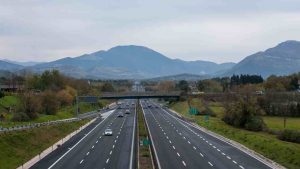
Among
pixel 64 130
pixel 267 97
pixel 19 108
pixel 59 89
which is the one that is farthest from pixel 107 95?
pixel 64 130

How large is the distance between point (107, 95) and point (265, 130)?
10638 centimetres

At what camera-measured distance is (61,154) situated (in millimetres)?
57031

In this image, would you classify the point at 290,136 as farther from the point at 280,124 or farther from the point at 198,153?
the point at 280,124

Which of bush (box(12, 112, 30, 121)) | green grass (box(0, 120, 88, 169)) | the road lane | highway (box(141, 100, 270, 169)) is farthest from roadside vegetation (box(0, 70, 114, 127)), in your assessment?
highway (box(141, 100, 270, 169))

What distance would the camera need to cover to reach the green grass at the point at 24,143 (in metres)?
50.8

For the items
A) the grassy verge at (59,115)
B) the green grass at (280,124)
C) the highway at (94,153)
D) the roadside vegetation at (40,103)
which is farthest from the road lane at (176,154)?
the roadside vegetation at (40,103)

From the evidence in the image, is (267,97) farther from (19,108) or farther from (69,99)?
(19,108)

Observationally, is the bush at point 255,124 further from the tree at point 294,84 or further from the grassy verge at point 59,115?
the tree at point 294,84

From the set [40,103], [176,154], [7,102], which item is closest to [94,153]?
[176,154]

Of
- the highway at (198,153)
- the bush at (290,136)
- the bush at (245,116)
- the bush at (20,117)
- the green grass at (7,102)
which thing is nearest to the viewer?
the highway at (198,153)

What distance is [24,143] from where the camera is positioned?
201ft

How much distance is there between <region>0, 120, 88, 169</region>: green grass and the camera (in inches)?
1999

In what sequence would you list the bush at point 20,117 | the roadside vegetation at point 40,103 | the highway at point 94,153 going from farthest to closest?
the roadside vegetation at point 40,103, the bush at point 20,117, the highway at point 94,153

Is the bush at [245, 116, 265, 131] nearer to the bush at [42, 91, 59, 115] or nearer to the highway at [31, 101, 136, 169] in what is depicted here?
the highway at [31, 101, 136, 169]
